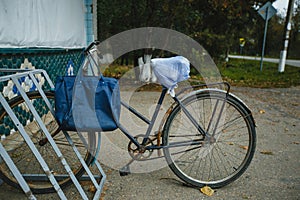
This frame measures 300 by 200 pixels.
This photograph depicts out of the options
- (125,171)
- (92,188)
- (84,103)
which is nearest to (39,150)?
(92,188)

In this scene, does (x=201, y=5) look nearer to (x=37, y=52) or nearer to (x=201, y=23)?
(x=201, y=23)

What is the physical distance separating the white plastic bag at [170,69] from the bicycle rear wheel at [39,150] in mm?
773

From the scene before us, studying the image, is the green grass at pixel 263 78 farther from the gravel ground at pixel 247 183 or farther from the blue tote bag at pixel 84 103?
the blue tote bag at pixel 84 103

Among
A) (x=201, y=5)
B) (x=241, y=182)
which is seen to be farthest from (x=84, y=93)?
(x=201, y=5)

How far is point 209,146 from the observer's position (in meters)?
2.73

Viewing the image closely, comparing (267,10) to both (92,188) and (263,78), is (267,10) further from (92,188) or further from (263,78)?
(92,188)

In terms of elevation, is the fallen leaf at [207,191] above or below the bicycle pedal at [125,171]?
below

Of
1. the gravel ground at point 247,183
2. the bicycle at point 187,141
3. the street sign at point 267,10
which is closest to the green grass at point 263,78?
the street sign at point 267,10

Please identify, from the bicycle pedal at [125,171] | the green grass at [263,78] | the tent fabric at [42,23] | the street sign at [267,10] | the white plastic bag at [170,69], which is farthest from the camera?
the street sign at [267,10]

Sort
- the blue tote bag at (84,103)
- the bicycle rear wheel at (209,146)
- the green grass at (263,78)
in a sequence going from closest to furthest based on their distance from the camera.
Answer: the blue tote bag at (84,103) → the bicycle rear wheel at (209,146) → the green grass at (263,78)

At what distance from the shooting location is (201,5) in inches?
347

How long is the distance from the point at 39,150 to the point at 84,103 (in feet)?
3.86

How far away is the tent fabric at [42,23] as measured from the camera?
286 centimetres

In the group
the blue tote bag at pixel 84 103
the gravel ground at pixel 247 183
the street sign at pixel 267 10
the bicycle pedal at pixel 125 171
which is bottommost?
the gravel ground at pixel 247 183
